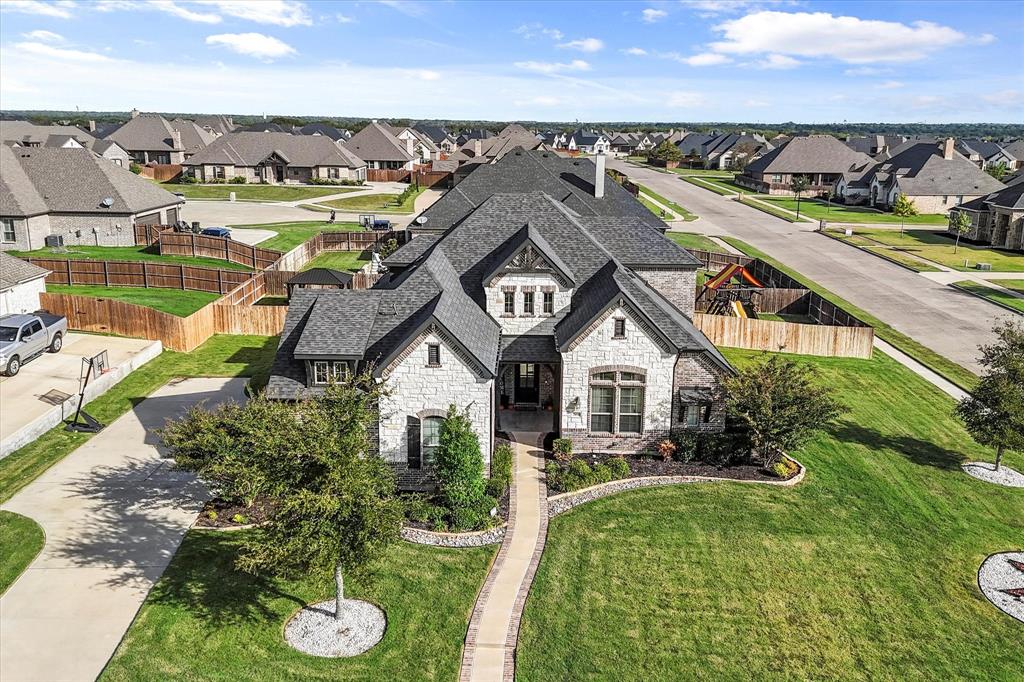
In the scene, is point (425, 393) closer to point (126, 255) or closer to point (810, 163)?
point (126, 255)

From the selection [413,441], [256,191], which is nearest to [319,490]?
[413,441]

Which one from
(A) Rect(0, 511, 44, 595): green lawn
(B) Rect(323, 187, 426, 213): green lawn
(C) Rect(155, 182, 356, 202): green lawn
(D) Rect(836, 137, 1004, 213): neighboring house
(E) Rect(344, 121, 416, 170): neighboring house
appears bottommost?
(A) Rect(0, 511, 44, 595): green lawn

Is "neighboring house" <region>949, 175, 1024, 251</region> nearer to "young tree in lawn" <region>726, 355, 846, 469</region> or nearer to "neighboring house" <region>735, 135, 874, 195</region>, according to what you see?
"neighboring house" <region>735, 135, 874, 195</region>

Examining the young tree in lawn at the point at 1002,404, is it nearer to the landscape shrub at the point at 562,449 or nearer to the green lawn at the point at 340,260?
the landscape shrub at the point at 562,449

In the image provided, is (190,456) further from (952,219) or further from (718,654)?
(952,219)

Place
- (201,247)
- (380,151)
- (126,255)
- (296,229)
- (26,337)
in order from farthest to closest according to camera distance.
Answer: (380,151), (296,229), (201,247), (126,255), (26,337)

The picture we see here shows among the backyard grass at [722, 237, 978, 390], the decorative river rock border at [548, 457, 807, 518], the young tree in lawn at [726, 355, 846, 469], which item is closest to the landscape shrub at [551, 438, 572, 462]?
the decorative river rock border at [548, 457, 807, 518]

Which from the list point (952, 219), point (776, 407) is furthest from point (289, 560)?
point (952, 219)
